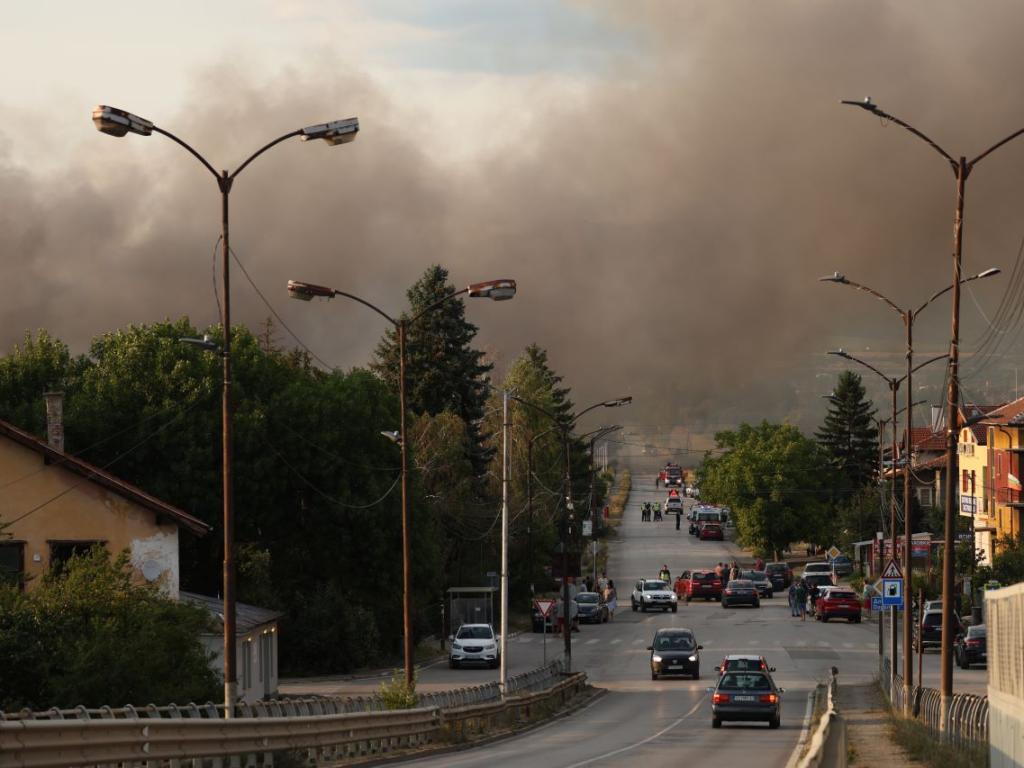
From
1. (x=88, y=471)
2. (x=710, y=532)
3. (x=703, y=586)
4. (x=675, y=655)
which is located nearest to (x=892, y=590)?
(x=675, y=655)

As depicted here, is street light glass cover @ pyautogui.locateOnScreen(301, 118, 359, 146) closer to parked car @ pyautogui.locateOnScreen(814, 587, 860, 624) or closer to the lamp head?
the lamp head

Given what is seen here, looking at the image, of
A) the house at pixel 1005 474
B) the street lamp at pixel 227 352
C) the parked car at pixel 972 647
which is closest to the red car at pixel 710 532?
the house at pixel 1005 474

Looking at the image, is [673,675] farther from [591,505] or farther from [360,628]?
[591,505]

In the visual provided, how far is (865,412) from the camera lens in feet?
534

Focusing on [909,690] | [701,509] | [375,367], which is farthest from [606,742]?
[701,509]

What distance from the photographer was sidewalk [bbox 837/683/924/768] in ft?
89.4

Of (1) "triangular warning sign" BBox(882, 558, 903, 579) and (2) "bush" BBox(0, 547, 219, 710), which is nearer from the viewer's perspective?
(2) "bush" BBox(0, 547, 219, 710)

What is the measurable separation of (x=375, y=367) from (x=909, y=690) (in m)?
81.9

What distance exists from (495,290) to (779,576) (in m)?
79.3

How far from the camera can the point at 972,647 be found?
59.6 meters

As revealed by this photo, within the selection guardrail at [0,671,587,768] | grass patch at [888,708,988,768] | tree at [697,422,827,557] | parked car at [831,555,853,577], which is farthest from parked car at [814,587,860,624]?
grass patch at [888,708,988,768]

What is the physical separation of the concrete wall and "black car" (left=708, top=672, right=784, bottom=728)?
50.8 feet

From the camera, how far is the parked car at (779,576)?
357 ft

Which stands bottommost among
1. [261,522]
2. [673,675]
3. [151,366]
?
[673,675]
